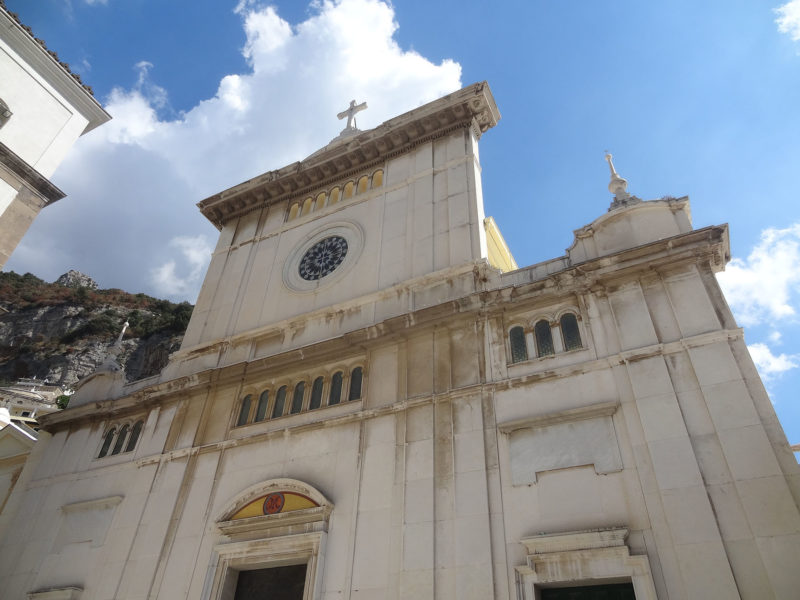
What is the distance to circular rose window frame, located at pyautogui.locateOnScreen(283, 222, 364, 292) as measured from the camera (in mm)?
18719

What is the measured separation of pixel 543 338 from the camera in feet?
44.1

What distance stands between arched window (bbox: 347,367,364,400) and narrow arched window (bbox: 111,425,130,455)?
8345 millimetres

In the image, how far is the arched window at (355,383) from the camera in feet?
48.7

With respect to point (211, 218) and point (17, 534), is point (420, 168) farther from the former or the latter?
point (17, 534)

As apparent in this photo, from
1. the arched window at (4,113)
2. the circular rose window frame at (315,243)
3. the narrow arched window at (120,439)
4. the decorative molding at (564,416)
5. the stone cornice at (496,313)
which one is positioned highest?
the arched window at (4,113)

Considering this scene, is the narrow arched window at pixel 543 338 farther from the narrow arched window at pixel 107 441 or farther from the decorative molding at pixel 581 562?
the narrow arched window at pixel 107 441

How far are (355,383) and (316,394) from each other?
128 cm

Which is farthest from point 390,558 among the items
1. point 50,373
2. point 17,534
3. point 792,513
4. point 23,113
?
point 50,373

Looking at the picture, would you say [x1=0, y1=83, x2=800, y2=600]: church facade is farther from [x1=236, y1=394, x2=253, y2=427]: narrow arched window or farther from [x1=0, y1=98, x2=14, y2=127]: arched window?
[x1=0, y1=98, x2=14, y2=127]: arched window

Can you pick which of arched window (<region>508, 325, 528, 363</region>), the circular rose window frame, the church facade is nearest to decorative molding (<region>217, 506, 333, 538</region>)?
the church facade

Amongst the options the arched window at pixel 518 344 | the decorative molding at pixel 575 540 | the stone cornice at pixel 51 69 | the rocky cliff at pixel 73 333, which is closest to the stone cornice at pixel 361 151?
the stone cornice at pixel 51 69

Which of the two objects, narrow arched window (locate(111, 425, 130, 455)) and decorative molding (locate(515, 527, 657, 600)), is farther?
narrow arched window (locate(111, 425, 130, 455))

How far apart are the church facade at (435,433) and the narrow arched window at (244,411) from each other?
16cm

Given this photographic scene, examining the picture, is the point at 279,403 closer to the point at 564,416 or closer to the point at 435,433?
the point at 435,433
